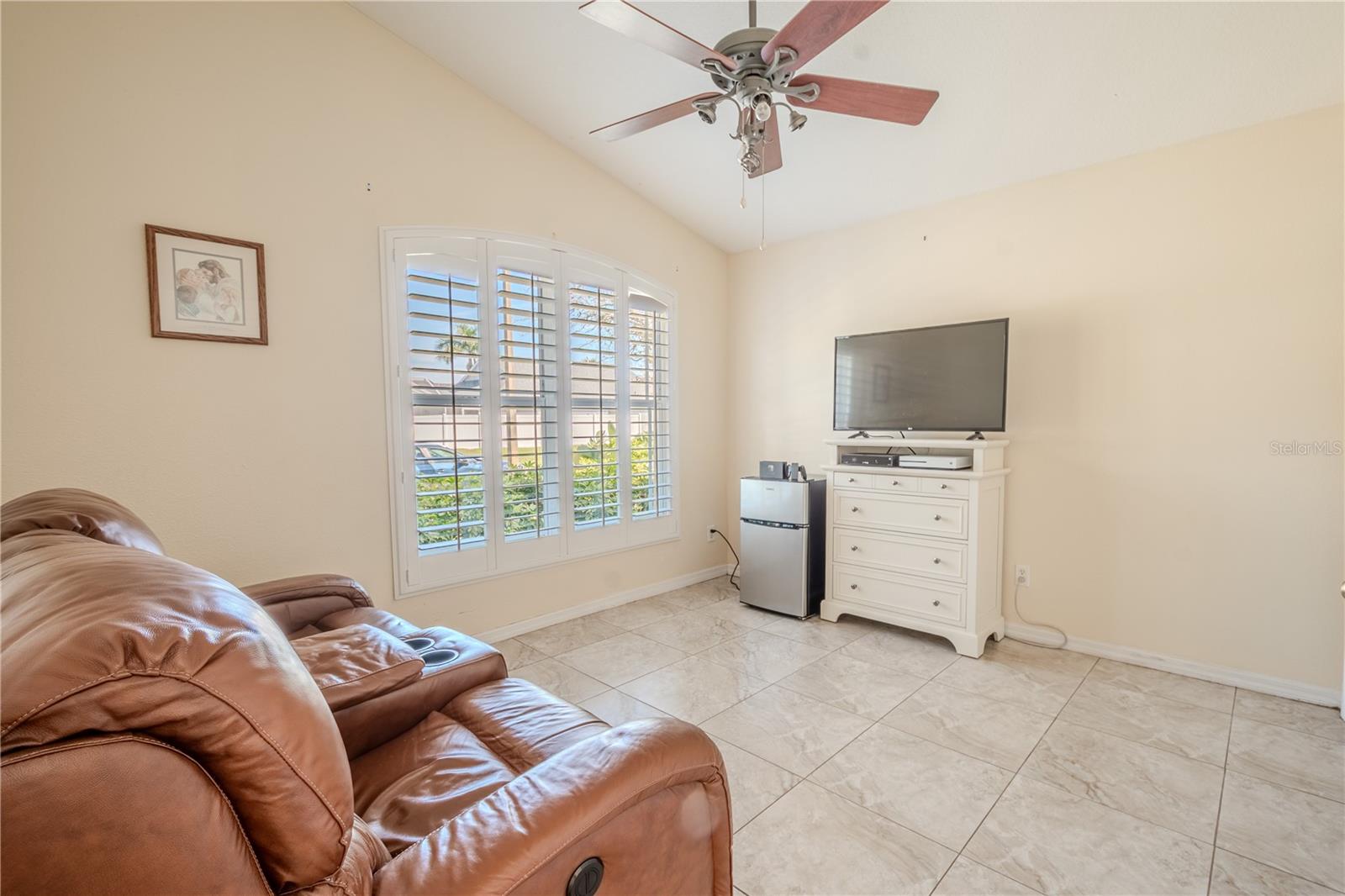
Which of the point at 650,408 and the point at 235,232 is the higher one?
the point at 235,232

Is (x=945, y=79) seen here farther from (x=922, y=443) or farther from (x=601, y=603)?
(x=601, y=603)

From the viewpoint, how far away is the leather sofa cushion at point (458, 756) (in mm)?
1144

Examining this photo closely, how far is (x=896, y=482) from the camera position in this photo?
3.26 metres

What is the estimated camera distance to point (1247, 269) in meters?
2.59

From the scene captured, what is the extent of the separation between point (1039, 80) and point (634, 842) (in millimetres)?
3154

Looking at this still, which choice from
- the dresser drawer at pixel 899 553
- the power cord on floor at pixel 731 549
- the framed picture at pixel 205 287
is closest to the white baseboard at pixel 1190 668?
the dresser drawer at pixel 899 553

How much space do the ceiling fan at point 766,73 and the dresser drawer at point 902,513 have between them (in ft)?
6.23

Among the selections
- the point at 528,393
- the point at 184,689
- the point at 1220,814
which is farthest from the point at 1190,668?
the point at 184,689

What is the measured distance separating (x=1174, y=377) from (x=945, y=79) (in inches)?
70.7

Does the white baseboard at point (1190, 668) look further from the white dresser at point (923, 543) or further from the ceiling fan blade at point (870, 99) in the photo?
the ceiling fan blade at point (870, 99)

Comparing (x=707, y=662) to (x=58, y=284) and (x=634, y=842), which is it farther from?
(x=58, y=284)

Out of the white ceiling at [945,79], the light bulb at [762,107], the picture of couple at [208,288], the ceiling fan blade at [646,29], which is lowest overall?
the picture of couple at [208,288]

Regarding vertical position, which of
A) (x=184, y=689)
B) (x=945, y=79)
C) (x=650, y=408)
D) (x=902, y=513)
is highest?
(x=945, y=79)

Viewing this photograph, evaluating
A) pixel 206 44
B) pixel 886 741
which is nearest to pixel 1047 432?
pixel 886 741
